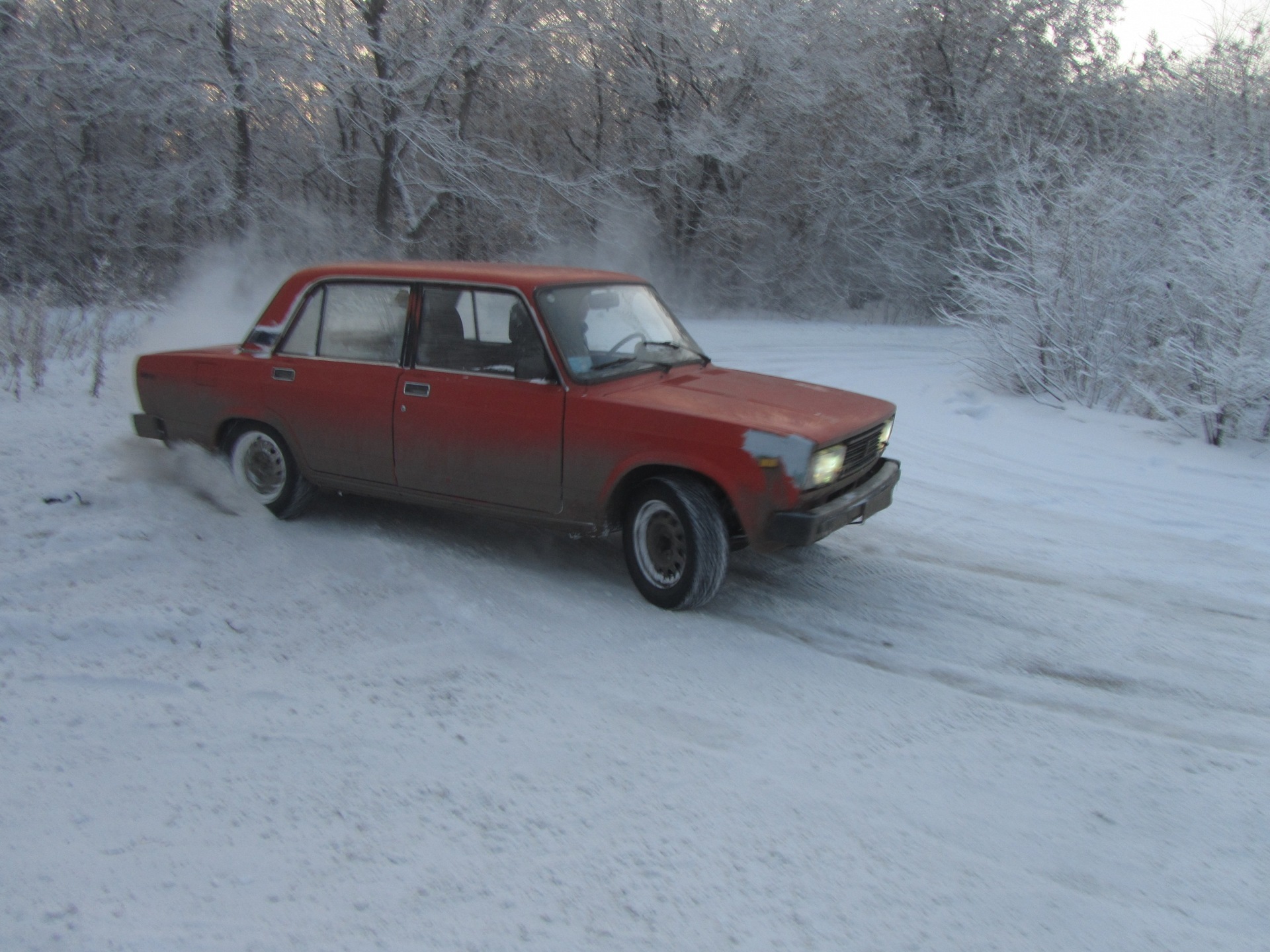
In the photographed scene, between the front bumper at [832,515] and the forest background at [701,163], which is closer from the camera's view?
the front bumper at [832,515]

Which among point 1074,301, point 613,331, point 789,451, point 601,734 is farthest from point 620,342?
point 1074,301

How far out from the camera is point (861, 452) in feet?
16.6

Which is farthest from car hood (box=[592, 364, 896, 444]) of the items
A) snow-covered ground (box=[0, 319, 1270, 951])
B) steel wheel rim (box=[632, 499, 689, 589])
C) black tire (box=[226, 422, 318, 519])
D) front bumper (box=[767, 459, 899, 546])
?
black tire (box=[226, 422, 318, 519])

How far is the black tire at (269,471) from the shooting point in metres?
5.98

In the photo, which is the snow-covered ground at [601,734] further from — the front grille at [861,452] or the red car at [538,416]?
the front grille at [861,452]

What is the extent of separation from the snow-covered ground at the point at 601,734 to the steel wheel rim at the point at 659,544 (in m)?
0.22

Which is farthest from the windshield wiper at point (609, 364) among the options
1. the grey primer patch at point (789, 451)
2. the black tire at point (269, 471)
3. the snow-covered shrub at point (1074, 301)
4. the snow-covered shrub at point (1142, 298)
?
the snow-covered shrub at point (1074, 301)

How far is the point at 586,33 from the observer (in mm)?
17750

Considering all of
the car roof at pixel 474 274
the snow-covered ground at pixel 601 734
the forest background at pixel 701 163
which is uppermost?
the forest background at pixel 701 163

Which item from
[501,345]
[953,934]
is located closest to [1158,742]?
[953,934]

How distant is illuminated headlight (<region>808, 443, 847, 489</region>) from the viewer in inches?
178

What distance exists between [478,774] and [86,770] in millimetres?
1299

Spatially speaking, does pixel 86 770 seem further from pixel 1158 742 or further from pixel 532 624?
pixel 1158 742

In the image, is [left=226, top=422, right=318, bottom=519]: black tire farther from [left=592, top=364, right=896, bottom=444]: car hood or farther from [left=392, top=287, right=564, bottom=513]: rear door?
[left=592, top=364, right=896, bottom=444]: car hood
